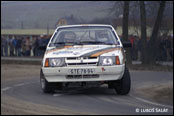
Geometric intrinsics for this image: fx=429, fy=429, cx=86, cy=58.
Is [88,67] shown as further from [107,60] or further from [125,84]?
[125,84]

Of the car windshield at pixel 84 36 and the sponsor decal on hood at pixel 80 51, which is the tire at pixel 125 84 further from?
the sponsor decal on hood at pixel 80 51

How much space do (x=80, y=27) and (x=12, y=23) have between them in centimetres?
101

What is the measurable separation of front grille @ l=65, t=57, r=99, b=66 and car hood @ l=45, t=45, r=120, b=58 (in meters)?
0.04

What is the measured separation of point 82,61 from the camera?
3.49m

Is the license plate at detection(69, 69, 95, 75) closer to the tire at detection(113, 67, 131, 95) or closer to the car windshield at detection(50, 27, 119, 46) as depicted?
the car windshield at detection(50, 27, 119, 46)

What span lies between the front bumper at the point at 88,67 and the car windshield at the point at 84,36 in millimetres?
225

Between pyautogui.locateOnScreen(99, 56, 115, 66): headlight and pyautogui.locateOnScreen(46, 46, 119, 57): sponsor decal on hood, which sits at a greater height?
pyautogui.locateOnScreen(46, 46, 119, 57): sponsor decal on hood

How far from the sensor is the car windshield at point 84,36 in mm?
3387

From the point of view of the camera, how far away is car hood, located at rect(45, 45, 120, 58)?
135 inches

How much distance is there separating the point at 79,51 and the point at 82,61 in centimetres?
9

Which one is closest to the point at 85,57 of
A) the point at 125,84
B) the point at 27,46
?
the point at 125,84

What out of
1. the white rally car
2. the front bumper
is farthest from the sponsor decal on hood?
the front bumper

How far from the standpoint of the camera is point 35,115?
10.1m

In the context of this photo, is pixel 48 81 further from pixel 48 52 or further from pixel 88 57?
pixel 88 57
